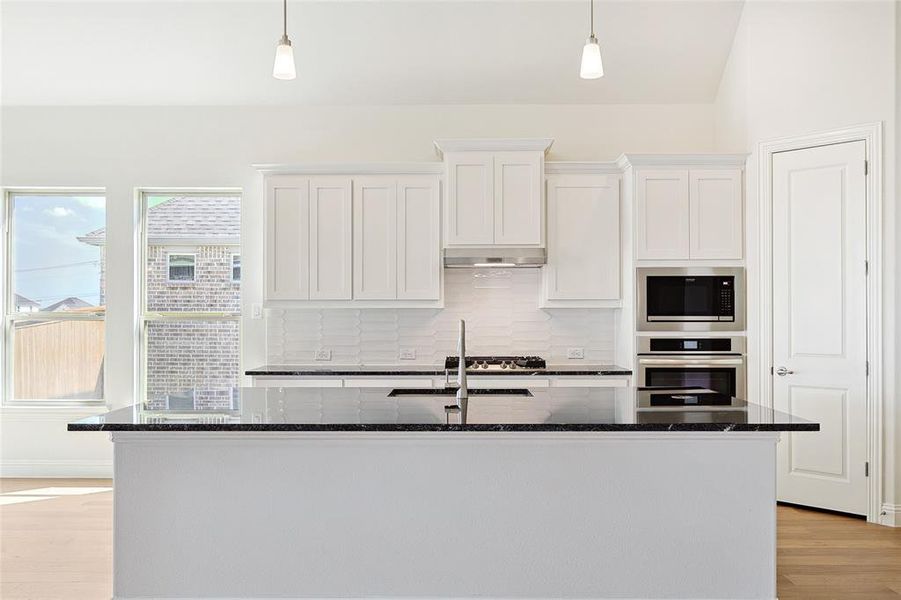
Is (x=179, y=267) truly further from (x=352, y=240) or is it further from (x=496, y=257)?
(x=496, y=257)

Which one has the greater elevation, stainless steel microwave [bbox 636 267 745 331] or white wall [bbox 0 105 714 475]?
white wall [bbox 0 105 714 475]

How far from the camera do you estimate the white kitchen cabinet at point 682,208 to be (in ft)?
16.8

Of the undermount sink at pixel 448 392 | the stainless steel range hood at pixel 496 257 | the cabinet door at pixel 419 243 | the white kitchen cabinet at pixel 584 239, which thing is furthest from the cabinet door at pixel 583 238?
the undermount sink at pixel 448 392

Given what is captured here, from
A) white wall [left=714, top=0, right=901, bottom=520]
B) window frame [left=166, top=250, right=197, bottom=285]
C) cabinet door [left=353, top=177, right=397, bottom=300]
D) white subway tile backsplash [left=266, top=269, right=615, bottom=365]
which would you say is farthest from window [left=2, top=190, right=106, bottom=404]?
white wall [left=714, top=0, right=901, bottom=520]

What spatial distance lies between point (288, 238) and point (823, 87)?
3.76m

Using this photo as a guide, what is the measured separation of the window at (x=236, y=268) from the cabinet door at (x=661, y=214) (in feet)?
10.3

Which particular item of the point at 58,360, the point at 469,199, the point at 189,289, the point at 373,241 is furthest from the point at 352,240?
the point at 58,360

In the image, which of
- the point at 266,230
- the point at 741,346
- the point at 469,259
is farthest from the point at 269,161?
the point at 741,346

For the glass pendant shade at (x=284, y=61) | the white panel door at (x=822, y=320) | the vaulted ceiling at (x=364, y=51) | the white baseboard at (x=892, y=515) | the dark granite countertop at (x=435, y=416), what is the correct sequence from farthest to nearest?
the vaulted ceiling at (x=364, y=51) → the white panel door at (x=822, y=320) → the white baseboard at (x=892, y=515) → the glass pendant shade at (x=284, y=61) → the dark granite countertop at (x=435, y=416)

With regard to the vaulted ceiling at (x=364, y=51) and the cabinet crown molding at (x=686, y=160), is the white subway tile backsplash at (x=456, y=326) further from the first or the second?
the vaulted ceiling at (x=364, y=51)

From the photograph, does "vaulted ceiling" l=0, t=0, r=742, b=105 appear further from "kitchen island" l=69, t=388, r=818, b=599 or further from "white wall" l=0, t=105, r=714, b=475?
"kitchen island" l=69, t=388, r=818, b=599

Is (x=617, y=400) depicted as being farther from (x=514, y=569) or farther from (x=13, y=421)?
(x=13, y=421)

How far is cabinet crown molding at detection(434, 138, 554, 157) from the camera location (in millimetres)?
5195

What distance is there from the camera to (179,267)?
590 centimetres
